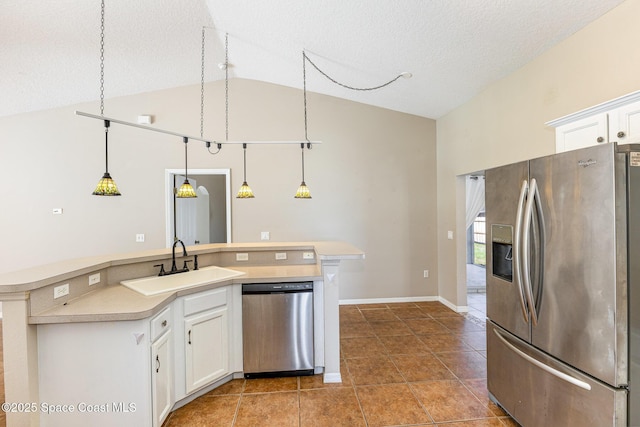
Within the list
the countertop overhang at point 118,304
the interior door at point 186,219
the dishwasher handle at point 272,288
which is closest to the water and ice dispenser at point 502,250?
the countertop overhang at point 118,304

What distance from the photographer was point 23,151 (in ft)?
13.4

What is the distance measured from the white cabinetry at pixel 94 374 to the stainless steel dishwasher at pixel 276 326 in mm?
867

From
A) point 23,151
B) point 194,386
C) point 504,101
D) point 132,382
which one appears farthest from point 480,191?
point 23,151

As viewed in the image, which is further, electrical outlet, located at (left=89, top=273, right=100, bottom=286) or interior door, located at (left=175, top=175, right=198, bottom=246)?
interior door, located at (left=175, top=175, right=198, bottom=246)

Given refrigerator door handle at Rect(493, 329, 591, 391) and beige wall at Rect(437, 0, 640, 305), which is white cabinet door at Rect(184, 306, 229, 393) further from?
beige wall at Rect(437, 0, 640, 305)

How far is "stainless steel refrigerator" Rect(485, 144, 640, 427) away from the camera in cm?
135

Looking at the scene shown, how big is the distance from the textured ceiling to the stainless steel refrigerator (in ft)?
4.48

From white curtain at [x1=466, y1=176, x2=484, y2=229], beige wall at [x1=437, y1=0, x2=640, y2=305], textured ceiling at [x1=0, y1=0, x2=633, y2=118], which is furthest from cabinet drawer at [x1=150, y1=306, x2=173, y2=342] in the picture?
white curtain at [x1=466, y1=176, x2=484, y2=229]

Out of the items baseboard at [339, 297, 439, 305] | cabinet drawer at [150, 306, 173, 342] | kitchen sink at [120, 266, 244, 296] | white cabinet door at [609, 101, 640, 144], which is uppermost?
white cabinet door at [609, 101, 640, 144]

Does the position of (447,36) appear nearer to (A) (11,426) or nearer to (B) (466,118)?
(B) (466,118)

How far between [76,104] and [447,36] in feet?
16.6

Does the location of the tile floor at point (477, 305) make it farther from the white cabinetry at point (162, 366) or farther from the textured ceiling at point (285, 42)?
the white cabinetry at point (162, 366)

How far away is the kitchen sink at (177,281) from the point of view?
212 cm

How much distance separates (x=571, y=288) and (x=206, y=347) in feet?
8.21
